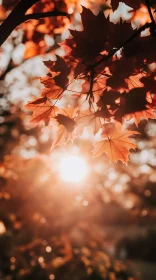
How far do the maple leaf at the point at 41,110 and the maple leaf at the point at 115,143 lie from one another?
303 mm

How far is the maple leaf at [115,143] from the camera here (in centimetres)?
149

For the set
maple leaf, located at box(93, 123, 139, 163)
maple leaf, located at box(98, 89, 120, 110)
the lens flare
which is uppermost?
maple leaf, located at box(98, 89, 120, 110)

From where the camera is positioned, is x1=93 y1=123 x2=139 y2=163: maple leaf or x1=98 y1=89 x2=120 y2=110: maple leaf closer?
x1=98 y1=89 x2=120 y2=110: maple leaf

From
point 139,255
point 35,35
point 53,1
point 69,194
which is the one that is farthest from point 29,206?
point 139,255

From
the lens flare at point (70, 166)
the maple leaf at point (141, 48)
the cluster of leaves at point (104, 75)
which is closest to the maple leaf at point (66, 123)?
the cluster of leaves at point (104, 75)

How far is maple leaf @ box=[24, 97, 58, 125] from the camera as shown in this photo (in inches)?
57.1

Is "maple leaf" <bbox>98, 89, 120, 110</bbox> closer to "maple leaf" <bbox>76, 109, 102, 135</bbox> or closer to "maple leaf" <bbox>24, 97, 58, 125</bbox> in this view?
"maple leaf" <bbox>76, 109, 102, 135</bbox>

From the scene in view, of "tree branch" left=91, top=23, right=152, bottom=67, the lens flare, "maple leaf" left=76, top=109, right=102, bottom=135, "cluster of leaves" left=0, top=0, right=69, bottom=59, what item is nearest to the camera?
"tree branch" left=91, top=23, right=152, bottom=67

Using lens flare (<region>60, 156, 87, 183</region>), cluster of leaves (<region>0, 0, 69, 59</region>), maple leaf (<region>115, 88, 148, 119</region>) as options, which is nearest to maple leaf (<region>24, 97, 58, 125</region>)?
maple leaf (<region>115, 88, 148, 119</region>)

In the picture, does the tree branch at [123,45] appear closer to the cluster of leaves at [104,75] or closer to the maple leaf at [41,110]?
the cluster of leaves at [104,75]

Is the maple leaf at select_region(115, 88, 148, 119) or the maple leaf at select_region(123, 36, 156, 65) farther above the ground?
the maple leaf at select_region(123, 36, 156, 65)

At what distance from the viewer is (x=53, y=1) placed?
6.13 feet

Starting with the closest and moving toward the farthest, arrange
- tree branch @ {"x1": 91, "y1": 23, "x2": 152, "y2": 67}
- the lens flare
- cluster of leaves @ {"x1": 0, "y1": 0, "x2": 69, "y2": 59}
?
tree branch @ {"x1": 91, "y1": 23, "x2": 152, "y2": 67} < cluster of leaves @ {"x1": 0, "y1": 0, "x2": 69, "y2": 59} < the lens flare

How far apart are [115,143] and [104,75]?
1.29 ft
